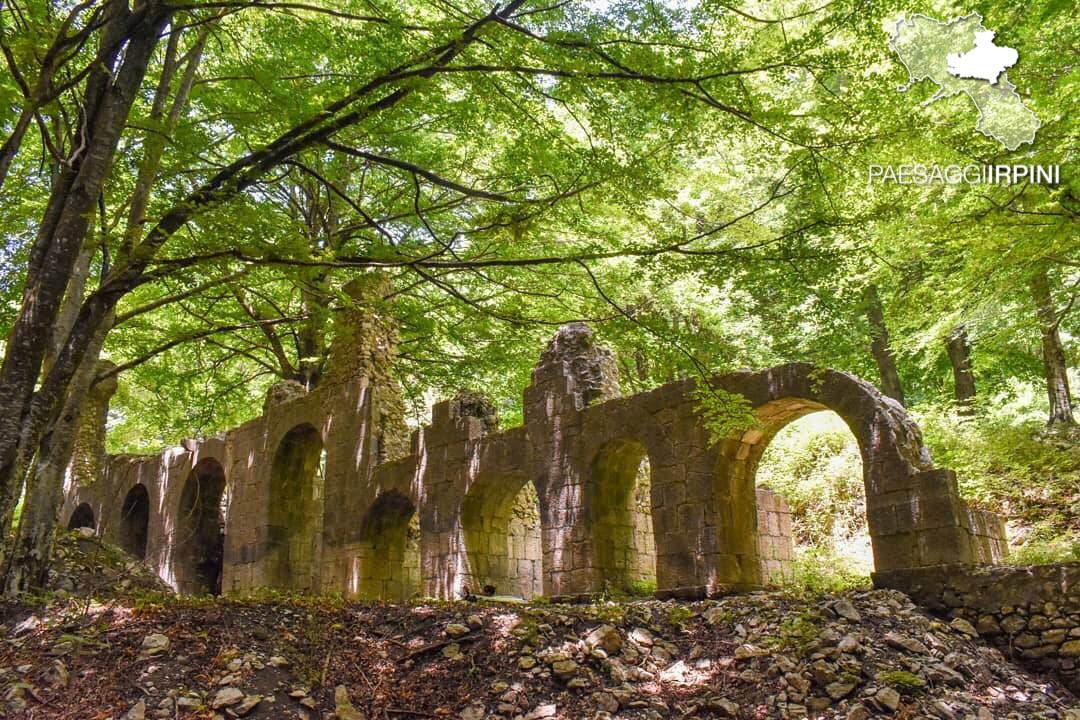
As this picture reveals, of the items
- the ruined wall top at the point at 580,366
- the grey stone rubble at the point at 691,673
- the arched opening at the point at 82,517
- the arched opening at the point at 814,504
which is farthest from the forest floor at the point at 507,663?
the arched opening at the point at 82,517

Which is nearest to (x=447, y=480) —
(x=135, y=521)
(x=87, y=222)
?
(x=87, y=222)

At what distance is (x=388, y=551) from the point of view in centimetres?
1334

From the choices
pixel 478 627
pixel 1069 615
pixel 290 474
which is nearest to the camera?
pixel 1069 615

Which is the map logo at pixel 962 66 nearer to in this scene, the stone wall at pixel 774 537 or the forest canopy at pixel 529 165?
the forest canopy at pixel 529 165

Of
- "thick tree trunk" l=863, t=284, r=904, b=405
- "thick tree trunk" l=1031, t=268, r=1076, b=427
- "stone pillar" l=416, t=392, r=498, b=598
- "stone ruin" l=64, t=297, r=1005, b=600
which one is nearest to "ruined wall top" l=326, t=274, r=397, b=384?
"stone ruin" l=64, t=297, r=1005, b=600

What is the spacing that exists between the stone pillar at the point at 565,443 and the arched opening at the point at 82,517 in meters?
15.5

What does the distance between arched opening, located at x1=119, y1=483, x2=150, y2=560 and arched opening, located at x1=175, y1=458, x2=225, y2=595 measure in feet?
8.22

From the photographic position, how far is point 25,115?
20.0ft

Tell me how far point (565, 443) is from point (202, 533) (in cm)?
1108

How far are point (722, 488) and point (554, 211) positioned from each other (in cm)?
382

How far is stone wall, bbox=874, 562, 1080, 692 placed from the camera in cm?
652

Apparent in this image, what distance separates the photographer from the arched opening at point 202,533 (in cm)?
1741

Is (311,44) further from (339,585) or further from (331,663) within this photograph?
(339,585)

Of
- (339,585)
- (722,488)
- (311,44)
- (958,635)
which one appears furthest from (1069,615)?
(339,585)
